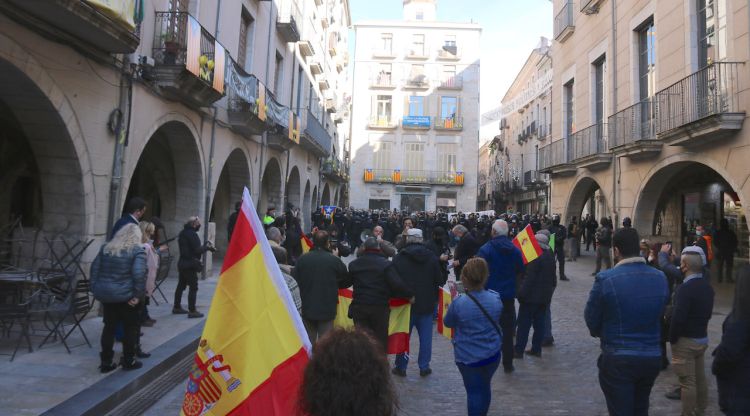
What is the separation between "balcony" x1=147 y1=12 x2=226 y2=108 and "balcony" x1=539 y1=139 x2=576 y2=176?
43.1 ft

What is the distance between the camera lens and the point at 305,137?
2062 cm

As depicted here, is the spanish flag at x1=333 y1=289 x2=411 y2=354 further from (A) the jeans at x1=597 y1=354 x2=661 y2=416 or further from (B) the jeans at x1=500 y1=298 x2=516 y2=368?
(A) the jeans at x1=597 y1=354 x2=661 y2=416

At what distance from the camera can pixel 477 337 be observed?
4039 mm

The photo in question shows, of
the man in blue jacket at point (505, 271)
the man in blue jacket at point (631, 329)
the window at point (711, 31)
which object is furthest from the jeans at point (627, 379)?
the window at point (711, 31)

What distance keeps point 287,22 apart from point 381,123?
2488cm

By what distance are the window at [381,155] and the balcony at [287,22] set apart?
23.6 meters

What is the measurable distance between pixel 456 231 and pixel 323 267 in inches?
150

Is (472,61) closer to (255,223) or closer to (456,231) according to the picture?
(456,231)

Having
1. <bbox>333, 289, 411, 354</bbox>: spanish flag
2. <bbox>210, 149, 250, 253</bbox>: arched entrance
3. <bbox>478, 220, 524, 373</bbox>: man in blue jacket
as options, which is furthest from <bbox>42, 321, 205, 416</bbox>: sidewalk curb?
<bbox>210, 149, 250, 253</bbox>: arched entrance

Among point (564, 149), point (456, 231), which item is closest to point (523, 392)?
point (456, 231)

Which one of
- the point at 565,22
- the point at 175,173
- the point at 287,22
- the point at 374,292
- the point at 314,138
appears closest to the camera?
the point at 374,292

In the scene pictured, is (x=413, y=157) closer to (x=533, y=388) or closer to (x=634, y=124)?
(x=634, y=124)

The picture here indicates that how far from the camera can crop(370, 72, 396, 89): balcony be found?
4181cm

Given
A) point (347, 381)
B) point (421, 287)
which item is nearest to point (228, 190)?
point (421, 287)
